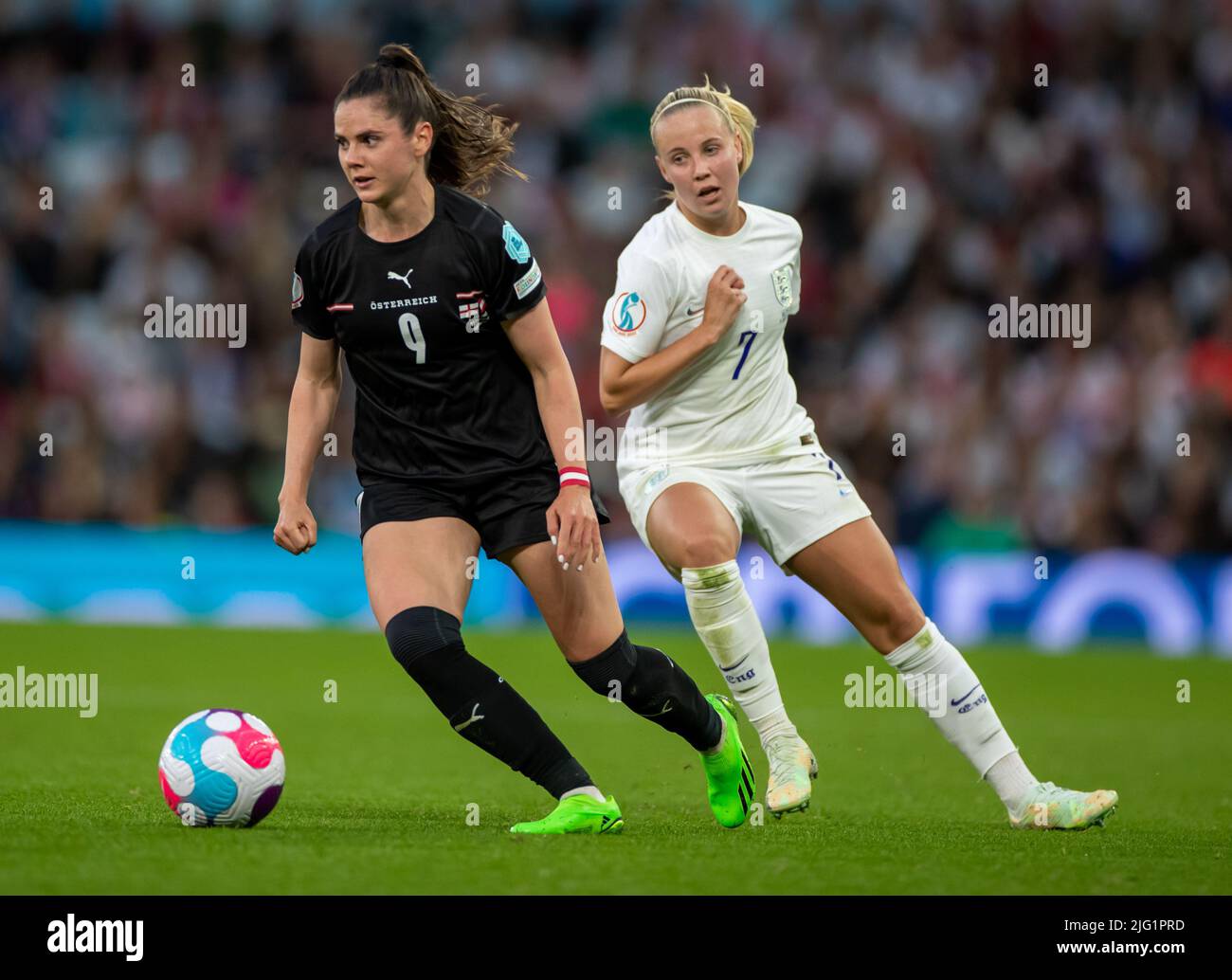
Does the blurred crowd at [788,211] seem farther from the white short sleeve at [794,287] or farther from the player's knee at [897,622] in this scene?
the player's knee at [897,622]

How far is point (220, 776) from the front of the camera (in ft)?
17.9

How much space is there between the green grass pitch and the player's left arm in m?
0.91

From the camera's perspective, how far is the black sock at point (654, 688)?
5.62 meters

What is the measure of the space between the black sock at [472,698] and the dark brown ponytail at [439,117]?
1.46 m

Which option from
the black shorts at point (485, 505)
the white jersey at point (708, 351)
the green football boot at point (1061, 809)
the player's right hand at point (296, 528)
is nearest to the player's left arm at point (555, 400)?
the black shorts at point (485, 505)

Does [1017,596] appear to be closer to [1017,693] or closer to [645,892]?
[1017,693]

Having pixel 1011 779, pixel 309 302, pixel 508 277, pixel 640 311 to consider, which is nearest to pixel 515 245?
pixel 508 277

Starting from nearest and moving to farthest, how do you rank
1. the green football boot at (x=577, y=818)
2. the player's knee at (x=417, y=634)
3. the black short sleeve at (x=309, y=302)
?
1. the player's knee at (x=417, y=634)
2. the green football boot at (x=577, y=818)
3. the black short sleeve at (x=309, y=302)

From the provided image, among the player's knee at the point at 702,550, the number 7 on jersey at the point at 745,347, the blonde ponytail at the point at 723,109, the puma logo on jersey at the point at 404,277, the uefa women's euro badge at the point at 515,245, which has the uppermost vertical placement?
the blonde ponytail at the point at 723,109

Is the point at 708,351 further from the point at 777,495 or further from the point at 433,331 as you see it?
the point at 433,331

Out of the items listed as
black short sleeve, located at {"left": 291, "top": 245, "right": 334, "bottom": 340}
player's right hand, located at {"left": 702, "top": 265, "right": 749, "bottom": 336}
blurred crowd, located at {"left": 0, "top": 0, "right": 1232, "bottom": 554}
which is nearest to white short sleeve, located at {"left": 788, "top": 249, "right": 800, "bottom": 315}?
player's right hand, located at {"left": 702, "top": 265, "right": 749, "bottom": 336}

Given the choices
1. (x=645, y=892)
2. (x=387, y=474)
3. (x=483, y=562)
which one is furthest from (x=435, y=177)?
(x=483, y=562)

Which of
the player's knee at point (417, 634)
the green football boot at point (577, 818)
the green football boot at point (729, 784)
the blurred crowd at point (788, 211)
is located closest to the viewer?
the player's knee at point (417, 634)

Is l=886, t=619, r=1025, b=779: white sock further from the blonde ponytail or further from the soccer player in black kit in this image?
the blonde ponytail
